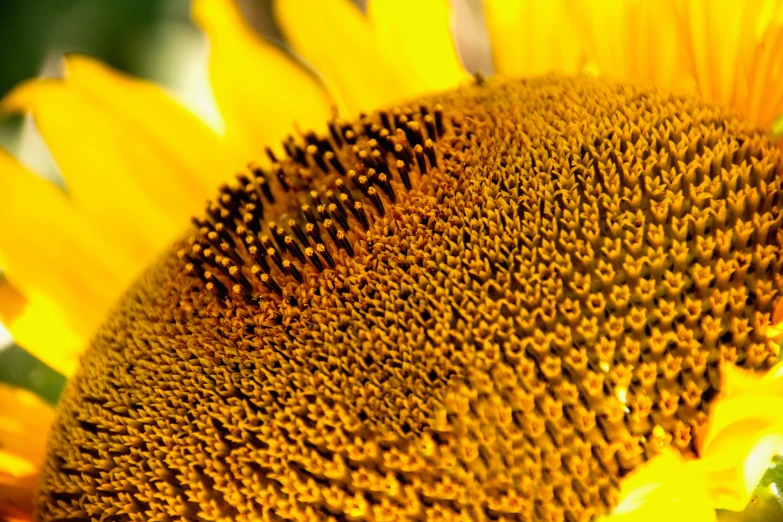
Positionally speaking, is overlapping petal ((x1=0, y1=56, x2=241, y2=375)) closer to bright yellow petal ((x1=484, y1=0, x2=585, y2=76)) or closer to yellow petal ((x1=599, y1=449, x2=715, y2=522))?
bright yellow petal ((x1=484, y1=0, x2=585, y2=76))

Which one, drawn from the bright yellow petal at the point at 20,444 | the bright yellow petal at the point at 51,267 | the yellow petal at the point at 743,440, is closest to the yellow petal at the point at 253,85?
the bright yellow petal at the point at 51,267

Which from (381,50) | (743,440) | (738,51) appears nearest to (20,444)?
(381,50)

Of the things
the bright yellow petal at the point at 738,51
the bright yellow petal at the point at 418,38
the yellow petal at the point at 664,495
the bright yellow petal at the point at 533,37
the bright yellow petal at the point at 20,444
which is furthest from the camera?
the bright yellow petal at the point at 418,38

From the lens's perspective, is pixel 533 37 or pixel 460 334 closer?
pixel 460 334

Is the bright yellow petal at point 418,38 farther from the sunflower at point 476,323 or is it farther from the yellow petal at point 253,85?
the sunflower at point 476,323

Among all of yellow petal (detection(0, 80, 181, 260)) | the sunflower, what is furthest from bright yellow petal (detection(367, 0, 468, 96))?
yellow petal (detection(0, 80, 181, 260))

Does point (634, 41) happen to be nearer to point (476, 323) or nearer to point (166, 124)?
point (476, 323)
